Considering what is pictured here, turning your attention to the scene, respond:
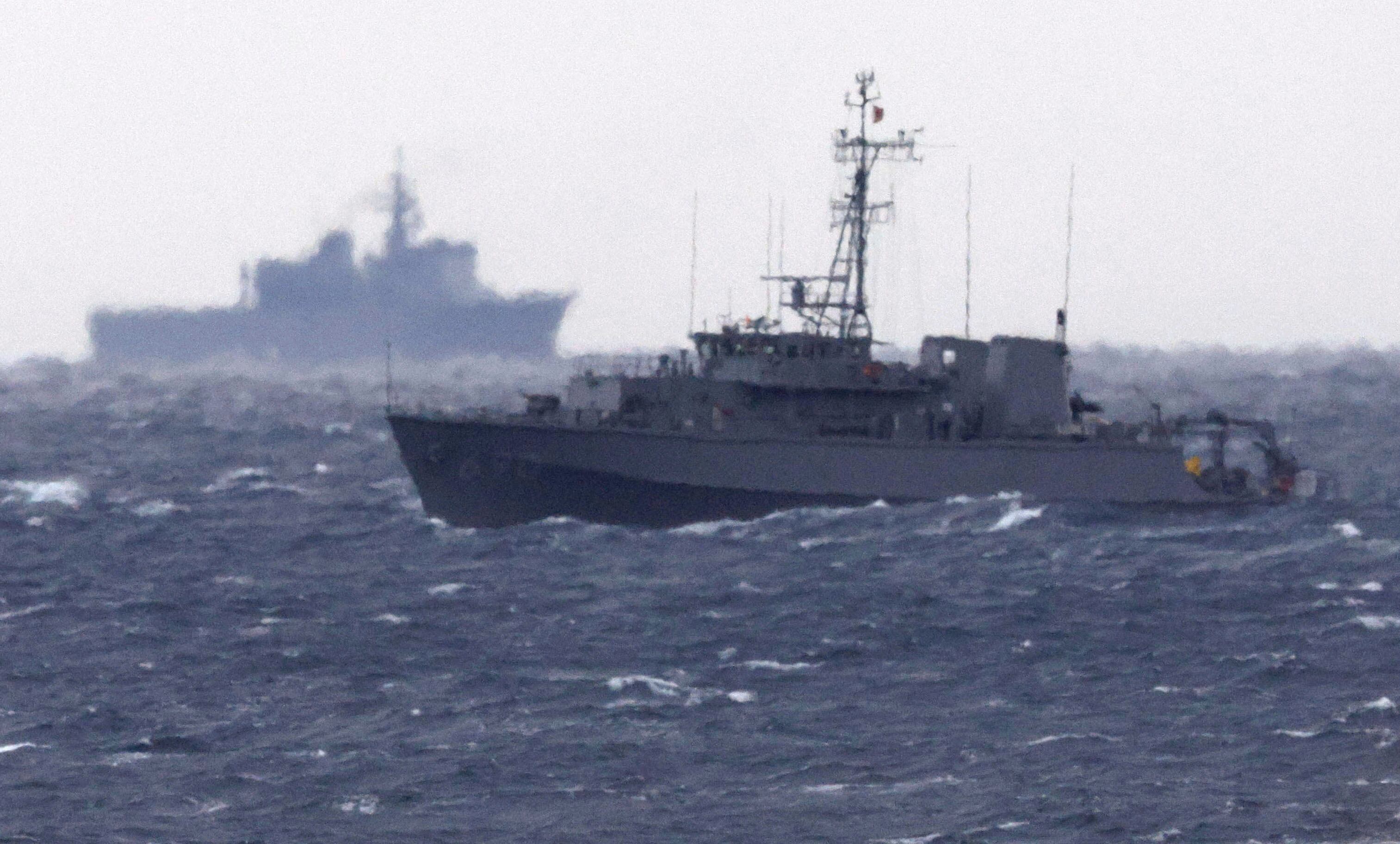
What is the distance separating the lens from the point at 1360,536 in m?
40.2

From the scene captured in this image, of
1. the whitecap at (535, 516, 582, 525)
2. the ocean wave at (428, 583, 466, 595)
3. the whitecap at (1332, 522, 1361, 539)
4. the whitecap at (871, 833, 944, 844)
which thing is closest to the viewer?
the whitecap at (871, 833, 944, 844)

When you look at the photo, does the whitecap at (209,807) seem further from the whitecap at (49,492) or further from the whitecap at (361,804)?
the whitecap at (49,492)

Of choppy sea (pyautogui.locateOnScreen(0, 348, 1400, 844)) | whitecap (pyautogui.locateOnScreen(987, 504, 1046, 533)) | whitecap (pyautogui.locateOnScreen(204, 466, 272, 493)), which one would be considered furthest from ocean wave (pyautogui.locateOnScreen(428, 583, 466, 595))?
whitecap (pyautogui.locateOnScreen(204, 466, 272, 493))

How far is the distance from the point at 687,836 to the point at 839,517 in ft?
70.7

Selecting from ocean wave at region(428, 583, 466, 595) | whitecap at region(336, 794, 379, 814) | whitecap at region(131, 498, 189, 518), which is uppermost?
whitecap at region(131, 498, 189, 518)

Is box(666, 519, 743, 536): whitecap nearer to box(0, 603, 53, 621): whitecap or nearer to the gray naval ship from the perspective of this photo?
the gray naval ship

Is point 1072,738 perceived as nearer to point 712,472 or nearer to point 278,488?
point 712,472

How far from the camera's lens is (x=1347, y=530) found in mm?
41125

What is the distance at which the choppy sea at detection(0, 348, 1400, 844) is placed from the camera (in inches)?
848

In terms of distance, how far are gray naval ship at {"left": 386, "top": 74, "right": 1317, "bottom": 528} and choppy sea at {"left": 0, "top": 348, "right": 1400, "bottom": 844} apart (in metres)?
0.71

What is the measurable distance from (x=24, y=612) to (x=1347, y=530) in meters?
25.9

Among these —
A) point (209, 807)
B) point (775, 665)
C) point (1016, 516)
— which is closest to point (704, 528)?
point (1016, 516)

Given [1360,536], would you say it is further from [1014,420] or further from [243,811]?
[243,811]

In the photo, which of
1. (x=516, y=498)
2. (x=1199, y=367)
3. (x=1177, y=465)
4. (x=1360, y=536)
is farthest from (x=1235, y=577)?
(x=1199, y=367)
